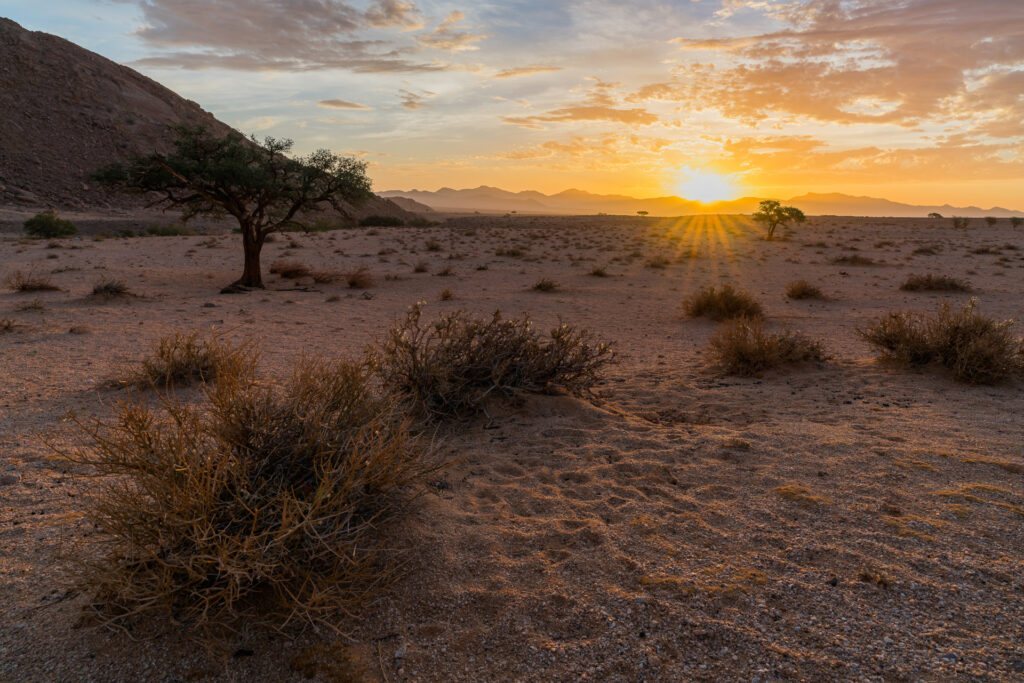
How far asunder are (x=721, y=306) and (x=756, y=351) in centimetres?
458

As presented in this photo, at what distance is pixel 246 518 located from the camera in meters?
2.44

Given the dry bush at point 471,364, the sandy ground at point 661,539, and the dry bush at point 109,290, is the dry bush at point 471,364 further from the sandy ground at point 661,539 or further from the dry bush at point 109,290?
the dry bush at point 109,290

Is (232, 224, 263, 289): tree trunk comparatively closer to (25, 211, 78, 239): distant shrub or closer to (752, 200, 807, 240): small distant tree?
(25, 211, 78, 239): distant shrub

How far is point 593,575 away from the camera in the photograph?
288 centimetres

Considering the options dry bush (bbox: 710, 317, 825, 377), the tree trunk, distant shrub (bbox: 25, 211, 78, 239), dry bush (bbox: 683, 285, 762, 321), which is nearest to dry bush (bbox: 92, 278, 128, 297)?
the tree trunk

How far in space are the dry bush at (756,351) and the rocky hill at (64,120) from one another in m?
39.3

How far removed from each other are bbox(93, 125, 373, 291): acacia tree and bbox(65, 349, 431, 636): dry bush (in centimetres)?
1261

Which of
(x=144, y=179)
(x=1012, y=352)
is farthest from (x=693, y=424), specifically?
(x=144, y=179)

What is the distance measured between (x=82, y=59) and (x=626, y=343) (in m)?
68.0

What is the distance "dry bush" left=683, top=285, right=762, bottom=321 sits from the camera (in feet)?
36.8

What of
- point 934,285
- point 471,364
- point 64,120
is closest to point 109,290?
point 471,364

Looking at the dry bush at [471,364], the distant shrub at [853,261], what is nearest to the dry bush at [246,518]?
the dry bush at [471,364]

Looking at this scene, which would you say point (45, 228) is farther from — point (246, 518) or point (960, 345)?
point (960, 345)

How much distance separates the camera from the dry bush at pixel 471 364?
5.02m
